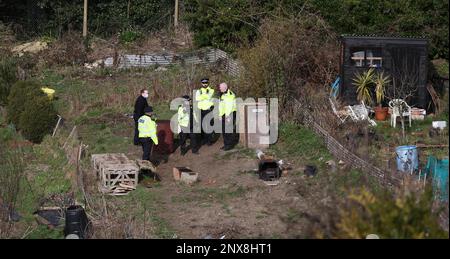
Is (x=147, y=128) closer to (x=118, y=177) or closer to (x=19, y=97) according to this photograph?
(x=118, y=177)

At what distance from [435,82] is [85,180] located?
1094 centimetres

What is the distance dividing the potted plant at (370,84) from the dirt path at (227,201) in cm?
435

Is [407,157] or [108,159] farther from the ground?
[407,157]

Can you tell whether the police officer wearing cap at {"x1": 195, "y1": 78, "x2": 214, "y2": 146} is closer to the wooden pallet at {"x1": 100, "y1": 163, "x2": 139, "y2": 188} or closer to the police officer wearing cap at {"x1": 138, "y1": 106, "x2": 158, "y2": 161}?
the police officer wearing cap at {"x1": 138, "y1": 106, "x2": 158, "y2": 161}

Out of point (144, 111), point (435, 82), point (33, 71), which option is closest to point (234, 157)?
point (144, 111)

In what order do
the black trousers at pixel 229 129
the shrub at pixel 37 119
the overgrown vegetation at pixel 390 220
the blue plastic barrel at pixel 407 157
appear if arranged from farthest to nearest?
the shrub at pixel 37 119, the black trousers at pixel 229 129, the blue plastic barrel at pixel 407 157, the overgrown vegetation at pixel 390 220

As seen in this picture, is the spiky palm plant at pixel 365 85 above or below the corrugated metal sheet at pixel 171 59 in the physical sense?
below

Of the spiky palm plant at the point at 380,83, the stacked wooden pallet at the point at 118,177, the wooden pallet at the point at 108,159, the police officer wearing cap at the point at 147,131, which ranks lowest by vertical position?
the stacked wooden pallet at the point at 118,177

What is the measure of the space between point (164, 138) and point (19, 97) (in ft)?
18.2

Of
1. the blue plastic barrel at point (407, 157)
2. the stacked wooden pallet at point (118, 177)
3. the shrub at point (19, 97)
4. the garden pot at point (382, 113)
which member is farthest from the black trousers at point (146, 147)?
the garden pot at point (382, 113)

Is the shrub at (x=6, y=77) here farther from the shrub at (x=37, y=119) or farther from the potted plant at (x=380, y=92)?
the potted plant at (x=380, y=92)

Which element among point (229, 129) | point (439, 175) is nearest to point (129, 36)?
point (229, 129)

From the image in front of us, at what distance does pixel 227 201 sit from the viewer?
1708 centimetres

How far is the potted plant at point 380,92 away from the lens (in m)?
22.4
